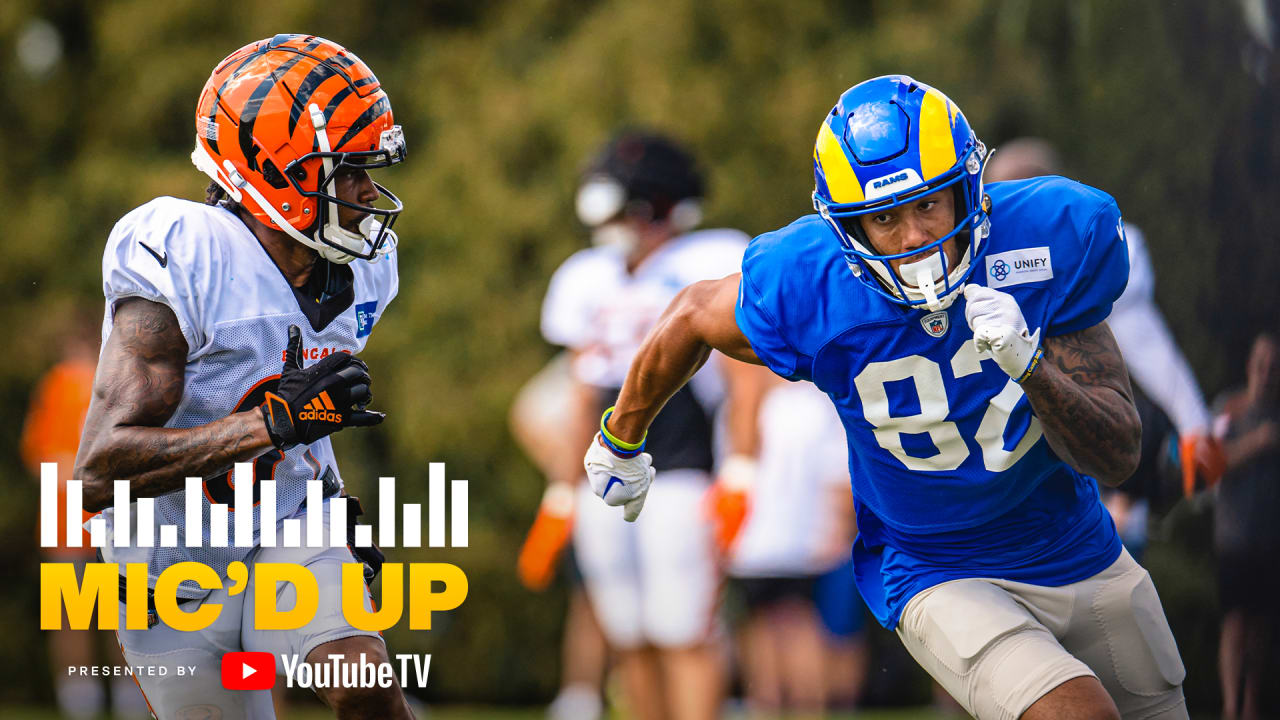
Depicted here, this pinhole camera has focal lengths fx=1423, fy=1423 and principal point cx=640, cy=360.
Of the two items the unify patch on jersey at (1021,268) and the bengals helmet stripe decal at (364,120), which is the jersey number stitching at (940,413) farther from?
the bengals helmet stripe decal at (364,120)

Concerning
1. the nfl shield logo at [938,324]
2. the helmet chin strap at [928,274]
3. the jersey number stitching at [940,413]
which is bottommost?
the jersey number stitching at [940,413]

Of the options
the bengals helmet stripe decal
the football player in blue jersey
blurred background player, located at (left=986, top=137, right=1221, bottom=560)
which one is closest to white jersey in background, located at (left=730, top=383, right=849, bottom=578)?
blurred background player, located at (left=986, top=137, right=1221, bottom=560)

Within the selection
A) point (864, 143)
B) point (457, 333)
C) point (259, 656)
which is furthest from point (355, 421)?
point (457, 333)

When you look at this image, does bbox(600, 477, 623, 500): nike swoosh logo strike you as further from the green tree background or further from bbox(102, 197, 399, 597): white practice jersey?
the green tree background

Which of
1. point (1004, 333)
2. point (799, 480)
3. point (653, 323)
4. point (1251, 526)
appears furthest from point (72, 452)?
point (1004, 333)

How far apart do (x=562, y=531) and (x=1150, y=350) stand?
209cm

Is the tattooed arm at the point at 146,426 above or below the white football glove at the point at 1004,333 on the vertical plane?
below

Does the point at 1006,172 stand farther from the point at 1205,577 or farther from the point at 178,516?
the point at 178,516

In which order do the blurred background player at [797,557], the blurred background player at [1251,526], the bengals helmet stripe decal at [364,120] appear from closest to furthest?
the bengals helmet stripe decal at [364,120] → the blurred background player at [1251,526] → the blurred background player at [797,557]

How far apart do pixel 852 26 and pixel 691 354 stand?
5.53 m

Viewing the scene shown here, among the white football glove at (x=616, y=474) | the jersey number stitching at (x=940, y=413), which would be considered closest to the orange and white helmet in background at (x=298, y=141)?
the white football glove at (x=616, y=474)

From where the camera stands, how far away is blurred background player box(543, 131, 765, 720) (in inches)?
183

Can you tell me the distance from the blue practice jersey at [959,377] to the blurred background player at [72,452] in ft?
17.7

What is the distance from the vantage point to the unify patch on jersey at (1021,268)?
8.66 feet
